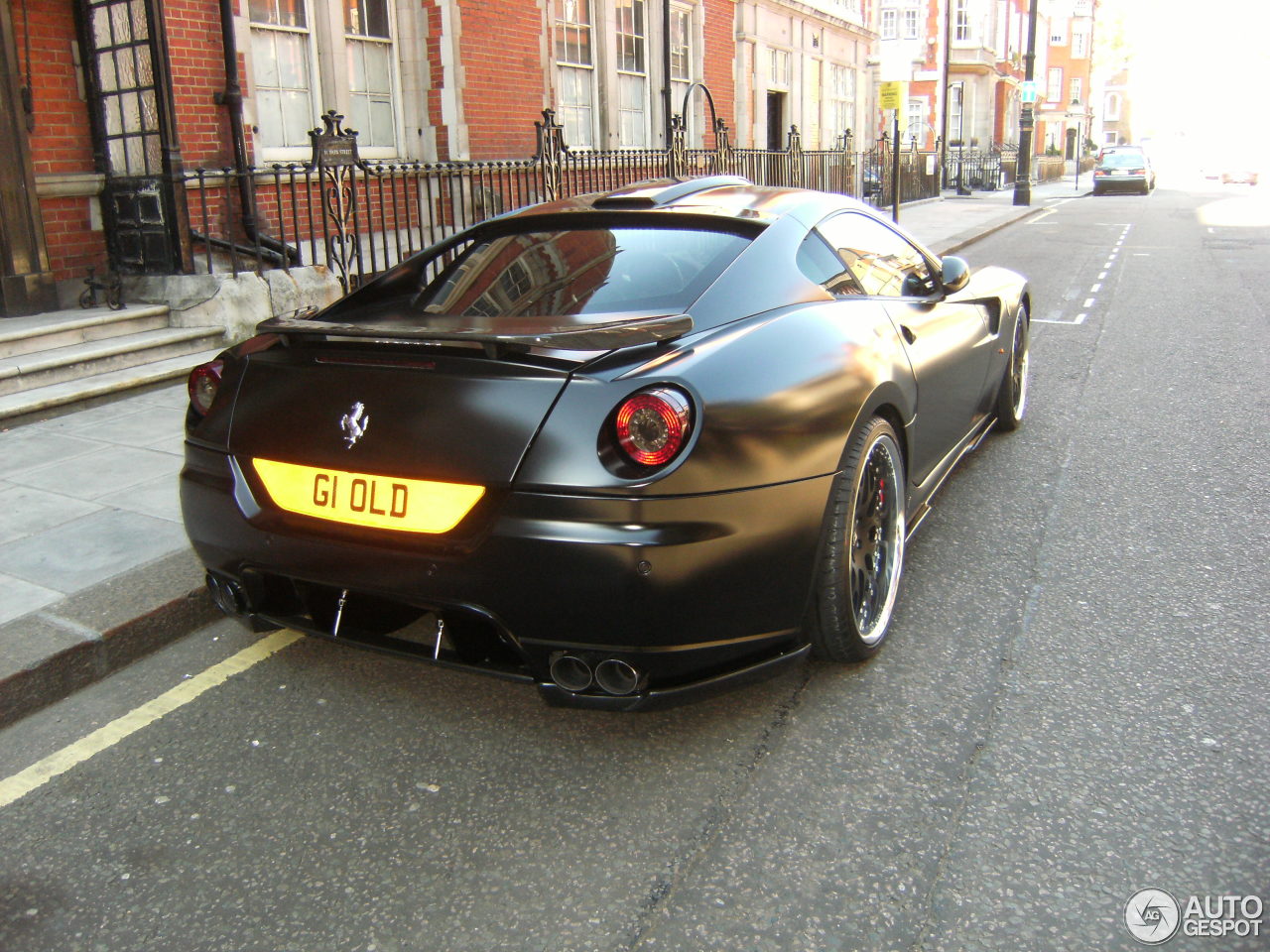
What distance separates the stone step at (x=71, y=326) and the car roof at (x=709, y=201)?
4.86 metres

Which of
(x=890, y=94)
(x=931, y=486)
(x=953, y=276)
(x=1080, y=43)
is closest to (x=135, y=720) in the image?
(x=931, y=486)

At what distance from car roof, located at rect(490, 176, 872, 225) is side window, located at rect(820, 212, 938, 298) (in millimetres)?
82

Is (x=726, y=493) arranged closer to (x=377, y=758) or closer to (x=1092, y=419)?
(x=377, y=758)

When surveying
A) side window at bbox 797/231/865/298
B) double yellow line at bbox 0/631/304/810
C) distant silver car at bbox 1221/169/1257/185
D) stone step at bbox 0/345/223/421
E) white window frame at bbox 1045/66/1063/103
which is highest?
white window frame at bbox 1045/66/1063/103

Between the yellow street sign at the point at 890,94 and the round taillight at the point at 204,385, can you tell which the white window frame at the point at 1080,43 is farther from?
the round taillight at the point at 204,385

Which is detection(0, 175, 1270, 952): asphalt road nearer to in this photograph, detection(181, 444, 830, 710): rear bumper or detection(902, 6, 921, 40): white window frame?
A: detection(181, 444, 830, 710): rear bumper

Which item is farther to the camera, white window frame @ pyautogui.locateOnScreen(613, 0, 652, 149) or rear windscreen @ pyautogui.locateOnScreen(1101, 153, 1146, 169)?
rear windscreen @ pyautogui.locateOnScreen(1101, 153, 1146, 169)

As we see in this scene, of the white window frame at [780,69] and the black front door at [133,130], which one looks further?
the white window frame at [780,69]

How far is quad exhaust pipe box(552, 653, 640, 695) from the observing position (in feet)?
8.30

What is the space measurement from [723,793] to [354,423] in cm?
134

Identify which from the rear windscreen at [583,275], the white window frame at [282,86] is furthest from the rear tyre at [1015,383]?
the white window frame at [282,86]

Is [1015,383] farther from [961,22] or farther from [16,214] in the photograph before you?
[961,22]

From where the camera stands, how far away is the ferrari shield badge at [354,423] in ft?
8.90

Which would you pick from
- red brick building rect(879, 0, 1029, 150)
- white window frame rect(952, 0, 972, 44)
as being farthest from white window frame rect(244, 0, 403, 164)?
white window frame rect(952, 0, 972, 44)
